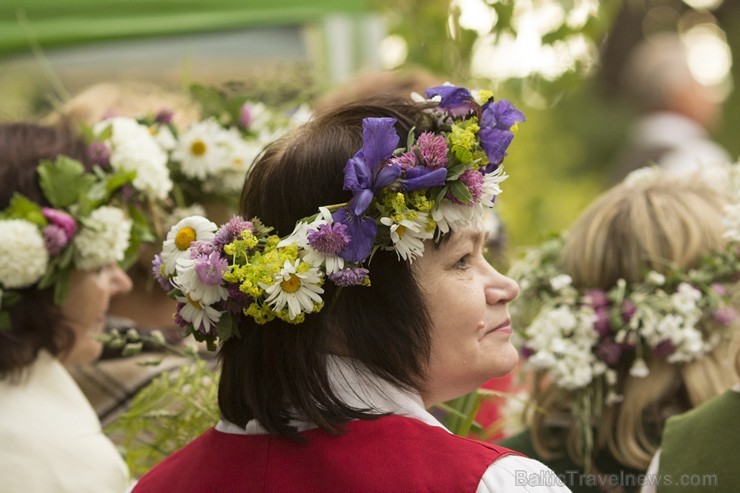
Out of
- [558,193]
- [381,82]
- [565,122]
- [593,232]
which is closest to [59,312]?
[593,232]

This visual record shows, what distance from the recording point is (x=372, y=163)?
1769 millimetres

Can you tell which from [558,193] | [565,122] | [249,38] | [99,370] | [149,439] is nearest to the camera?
[149,439]

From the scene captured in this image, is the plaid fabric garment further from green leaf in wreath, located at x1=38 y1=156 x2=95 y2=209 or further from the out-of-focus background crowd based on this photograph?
the out-of-focus background crowd

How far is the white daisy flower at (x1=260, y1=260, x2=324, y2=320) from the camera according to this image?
5.78 ft

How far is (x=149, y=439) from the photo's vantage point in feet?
9.78

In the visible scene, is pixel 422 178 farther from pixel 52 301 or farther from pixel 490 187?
pixel 52 301

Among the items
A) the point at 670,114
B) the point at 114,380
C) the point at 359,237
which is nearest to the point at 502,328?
the point at 359,237

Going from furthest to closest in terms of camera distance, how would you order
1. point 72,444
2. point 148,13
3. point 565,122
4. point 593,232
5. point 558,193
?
point 565,122 < point 558,193 < point 148,13 < point 593,232 < point 72,444

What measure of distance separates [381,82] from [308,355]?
2629 mm

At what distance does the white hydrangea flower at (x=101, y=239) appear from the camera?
2721mm

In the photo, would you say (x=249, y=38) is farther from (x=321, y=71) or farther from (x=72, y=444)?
(x=72, y=444)

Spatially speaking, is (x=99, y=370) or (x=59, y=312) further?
(x=99, y=370)

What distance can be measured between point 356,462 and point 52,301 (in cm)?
134

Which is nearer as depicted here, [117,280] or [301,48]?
[117,280]
